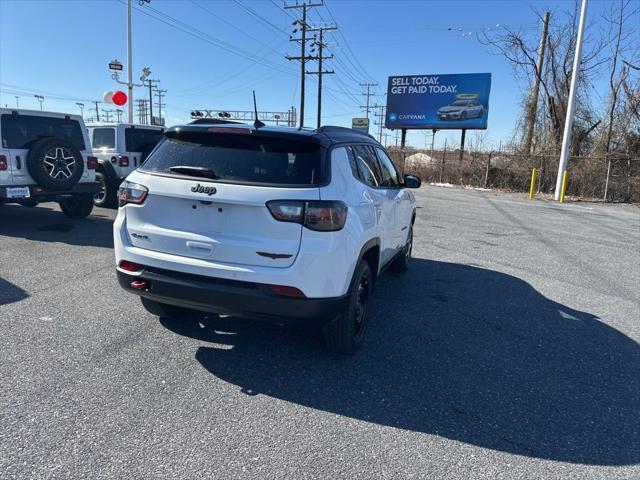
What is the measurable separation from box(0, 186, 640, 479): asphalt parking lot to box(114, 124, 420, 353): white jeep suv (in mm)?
552

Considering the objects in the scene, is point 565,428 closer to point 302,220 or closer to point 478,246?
point 302,220

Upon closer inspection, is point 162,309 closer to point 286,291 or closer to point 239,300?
point 239,300

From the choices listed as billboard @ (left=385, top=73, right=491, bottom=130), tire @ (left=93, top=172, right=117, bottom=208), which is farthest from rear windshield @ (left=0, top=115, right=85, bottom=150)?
billboard @ (left=385, top=73, right=491, bottom=130)

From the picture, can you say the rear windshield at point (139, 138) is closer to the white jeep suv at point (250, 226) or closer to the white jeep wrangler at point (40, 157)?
the white jeep wrangler at point (40, 157)

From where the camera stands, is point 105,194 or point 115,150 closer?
point 115,150

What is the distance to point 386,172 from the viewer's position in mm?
5121

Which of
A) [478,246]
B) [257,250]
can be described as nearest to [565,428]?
[257,250]

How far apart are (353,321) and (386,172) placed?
7.04ft

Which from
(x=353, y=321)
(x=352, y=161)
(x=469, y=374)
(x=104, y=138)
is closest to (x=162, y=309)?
(x=353, y=321)

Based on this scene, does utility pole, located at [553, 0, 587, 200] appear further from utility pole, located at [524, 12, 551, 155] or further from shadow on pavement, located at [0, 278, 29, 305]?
shadow on pavement, located at [0, 278, 29, 305]

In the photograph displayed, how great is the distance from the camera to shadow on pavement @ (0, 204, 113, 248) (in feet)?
→ 24.9

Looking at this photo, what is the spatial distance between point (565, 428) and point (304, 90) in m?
36.9

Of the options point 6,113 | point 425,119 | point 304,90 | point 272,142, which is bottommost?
point 272,142

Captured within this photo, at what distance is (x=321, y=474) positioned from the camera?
2402 mm
